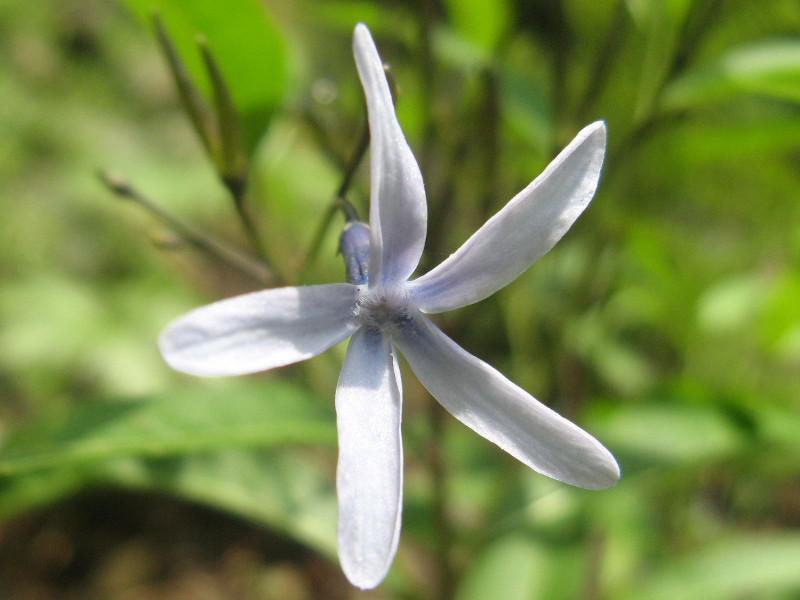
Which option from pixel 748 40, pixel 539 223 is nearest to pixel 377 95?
pixel 539 223

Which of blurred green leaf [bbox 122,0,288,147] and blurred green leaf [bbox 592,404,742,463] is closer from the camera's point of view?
blurred green leaf [bbox 122,0,288,147]

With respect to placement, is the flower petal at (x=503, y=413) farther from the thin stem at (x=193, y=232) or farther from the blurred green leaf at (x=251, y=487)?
the blurred green leaf at (x=251, y=487)

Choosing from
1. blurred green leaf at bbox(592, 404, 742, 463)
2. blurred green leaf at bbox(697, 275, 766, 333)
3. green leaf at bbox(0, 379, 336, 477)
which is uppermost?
blurred green leaf at bbox(697, 275, 766, 333)

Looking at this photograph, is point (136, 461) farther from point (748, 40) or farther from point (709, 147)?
point (748, 40)

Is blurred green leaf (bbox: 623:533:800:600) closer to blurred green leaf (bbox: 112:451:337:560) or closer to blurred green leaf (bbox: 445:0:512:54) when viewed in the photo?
blurred green leaf (bbox: 112:451:337:560)

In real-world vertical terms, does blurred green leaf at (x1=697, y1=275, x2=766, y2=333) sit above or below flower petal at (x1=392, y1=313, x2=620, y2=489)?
above

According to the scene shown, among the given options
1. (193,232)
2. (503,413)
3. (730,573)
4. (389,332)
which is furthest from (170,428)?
(730,573)

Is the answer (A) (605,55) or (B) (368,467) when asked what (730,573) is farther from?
(B) (368,467)

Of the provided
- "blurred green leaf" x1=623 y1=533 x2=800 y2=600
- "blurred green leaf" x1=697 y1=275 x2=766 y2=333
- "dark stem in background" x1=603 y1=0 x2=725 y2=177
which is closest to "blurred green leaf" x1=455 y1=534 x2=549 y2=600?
"blurred green leaf" x1=623 y1=533 x2=800 y2=600
